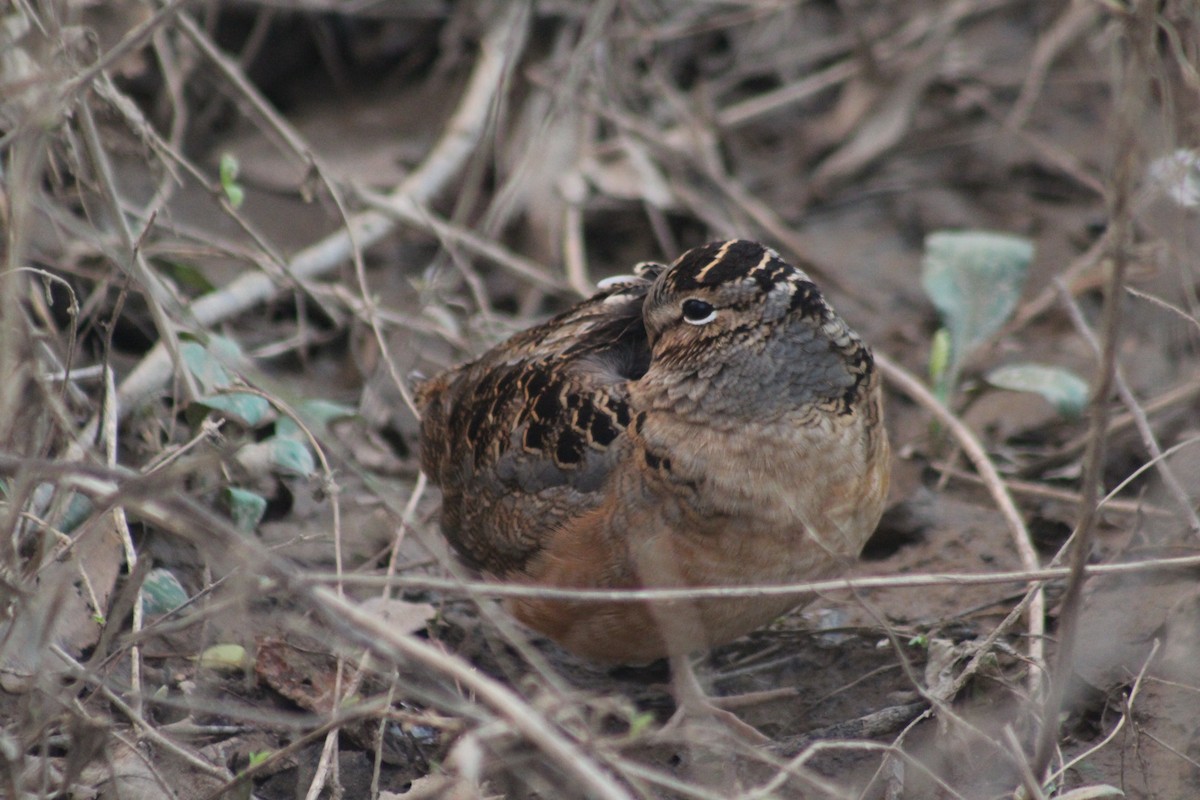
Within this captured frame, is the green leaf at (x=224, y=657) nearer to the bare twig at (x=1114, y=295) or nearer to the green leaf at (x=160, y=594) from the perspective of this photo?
the green leaf at (x=160, y=594)

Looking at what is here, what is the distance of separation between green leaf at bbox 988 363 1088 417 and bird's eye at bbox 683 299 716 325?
1833 millimetres

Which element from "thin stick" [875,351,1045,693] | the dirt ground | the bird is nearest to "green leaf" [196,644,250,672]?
the dirt ground

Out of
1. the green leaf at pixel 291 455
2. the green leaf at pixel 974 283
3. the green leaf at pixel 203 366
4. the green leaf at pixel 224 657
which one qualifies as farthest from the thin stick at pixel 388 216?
the green leaf at pixel 974 283

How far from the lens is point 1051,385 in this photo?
5.16 m

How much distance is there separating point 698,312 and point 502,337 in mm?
1948

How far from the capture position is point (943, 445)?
5.25m

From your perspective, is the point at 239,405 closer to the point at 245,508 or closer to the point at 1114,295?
the point at 245,508

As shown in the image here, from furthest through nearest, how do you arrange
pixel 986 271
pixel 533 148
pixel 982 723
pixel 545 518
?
pixel 533 148
pixel 986 271
pixel 545 518
pixel 982 723

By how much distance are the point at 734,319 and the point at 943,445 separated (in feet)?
5.64

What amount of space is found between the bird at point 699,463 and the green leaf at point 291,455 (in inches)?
27.4

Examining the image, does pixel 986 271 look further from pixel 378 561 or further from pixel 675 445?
pixel 378 561

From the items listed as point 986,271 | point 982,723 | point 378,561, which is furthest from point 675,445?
point 986,271

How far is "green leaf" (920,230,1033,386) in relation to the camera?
5516 millimetres

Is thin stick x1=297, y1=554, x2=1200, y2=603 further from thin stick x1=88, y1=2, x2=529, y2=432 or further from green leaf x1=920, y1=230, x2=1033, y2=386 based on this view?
green leaf x1=920, y1=230, x2=1033, y2=386
